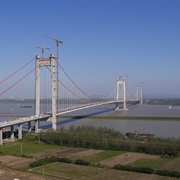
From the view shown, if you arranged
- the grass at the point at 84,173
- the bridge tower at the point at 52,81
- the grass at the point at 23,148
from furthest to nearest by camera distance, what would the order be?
the bridge tower at the point at 52,81 → the grass at the point at 23,148 → the grass at the point at 84,173

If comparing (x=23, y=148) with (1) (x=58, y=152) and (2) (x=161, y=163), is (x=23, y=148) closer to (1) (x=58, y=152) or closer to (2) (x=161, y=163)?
(1) (x=58, y=152)

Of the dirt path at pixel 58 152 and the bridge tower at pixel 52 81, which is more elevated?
the bridge tower at pixel 52 81

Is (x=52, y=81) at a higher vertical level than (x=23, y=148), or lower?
higher

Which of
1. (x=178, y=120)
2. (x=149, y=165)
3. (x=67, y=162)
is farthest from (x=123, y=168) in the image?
(x=178, y=120)

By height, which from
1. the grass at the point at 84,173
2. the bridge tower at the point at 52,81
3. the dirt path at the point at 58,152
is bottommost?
the grass at the point at 84,173

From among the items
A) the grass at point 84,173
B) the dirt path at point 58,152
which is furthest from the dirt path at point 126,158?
the dirt path at point 58,152

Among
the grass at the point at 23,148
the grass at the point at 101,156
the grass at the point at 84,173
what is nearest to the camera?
the grass at the point at 84,173

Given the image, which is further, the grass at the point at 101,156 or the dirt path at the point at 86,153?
the dirt path at the point at 86,153

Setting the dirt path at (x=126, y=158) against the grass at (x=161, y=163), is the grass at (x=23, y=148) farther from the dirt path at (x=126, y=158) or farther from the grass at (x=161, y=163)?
the grass at (x=161, y=163)

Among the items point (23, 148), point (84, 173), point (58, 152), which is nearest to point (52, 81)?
point (23, 148)
